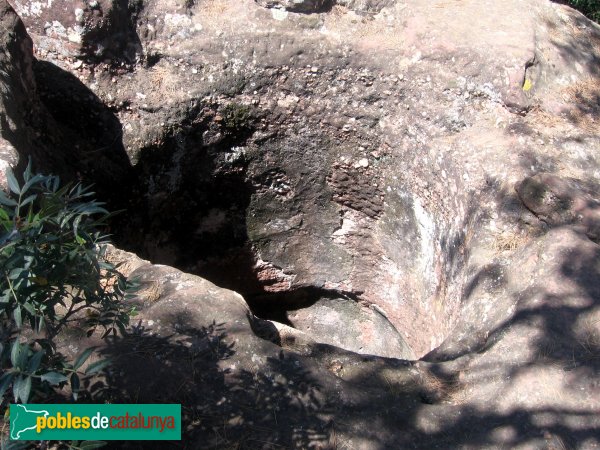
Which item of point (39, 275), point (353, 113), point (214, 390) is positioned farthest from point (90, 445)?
point (353, 113)

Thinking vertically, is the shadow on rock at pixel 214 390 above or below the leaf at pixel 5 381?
below

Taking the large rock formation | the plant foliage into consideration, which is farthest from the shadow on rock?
the plant foliage

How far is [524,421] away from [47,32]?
3.47 m

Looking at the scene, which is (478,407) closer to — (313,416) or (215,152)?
(313,416)

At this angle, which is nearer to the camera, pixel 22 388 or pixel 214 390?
pixel 22 388

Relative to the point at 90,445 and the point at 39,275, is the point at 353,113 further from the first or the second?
the point at 90,445

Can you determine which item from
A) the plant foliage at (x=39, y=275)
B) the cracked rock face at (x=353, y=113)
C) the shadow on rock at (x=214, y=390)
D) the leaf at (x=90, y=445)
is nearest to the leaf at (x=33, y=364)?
the plant foliage at (x=39, y=275)

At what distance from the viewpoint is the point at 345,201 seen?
4754 mm

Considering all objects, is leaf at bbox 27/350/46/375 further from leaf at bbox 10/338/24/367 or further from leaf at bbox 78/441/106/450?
leaf at bbox 78/441/106/450

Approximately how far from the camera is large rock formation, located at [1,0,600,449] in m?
2.37

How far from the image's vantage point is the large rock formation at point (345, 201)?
2.37 meters

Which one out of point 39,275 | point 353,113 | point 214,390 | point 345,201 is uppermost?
point 39,275

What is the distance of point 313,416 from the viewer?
2309mm

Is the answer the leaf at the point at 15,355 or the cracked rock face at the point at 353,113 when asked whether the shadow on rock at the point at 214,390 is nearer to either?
the leaf at the point at 15,355
